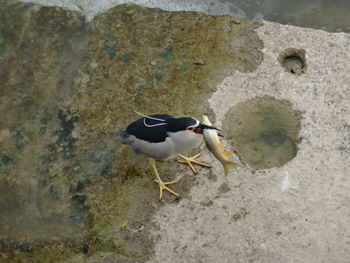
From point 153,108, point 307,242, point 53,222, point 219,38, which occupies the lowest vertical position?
point 53,222

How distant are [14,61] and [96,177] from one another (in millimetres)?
1688

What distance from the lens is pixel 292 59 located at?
4.98 m

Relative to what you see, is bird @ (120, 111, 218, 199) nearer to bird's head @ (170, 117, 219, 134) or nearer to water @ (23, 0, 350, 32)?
bird's head @ (170, 117, 219, 134)

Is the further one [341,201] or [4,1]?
[4,1]

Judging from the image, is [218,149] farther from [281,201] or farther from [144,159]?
[144,159]

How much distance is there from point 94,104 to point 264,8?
7.47 ft

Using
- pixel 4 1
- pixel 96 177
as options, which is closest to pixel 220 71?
pixel 96 177

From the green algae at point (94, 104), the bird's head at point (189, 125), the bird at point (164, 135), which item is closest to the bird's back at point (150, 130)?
the bird at point (164, 135)

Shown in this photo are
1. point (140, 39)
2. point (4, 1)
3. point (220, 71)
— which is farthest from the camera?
point (4, 1)

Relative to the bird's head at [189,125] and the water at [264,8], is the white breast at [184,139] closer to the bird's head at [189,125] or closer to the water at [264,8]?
the bird's head at [189,125]

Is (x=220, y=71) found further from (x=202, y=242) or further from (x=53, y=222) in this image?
(x=53, y=222)

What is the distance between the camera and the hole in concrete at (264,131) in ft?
14.2

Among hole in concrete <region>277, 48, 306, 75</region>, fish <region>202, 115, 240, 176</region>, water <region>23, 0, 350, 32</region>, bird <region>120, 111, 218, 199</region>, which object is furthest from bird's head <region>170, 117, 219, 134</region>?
water <region>23, 0, 350, 32</region>

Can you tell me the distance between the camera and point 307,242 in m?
3.85
